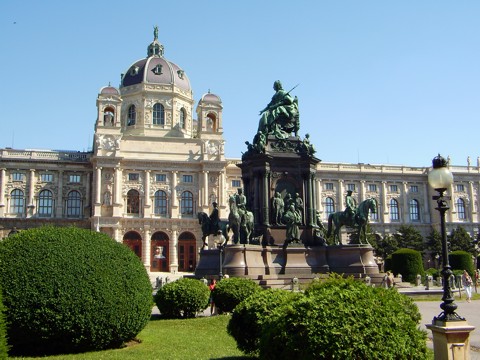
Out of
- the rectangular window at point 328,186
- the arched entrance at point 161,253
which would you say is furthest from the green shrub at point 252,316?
the rectangular window at point 328,186

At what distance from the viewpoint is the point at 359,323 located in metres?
6.65

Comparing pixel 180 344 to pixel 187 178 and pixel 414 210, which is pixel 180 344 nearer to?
pixel 187 178

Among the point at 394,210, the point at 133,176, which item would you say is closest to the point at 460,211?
the point at 394,210

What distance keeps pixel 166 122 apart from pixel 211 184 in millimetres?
12678

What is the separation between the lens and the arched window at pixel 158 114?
78.2 metres

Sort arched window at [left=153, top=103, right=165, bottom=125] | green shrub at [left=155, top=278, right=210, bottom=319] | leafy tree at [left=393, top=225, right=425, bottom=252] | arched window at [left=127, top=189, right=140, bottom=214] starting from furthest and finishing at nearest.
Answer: arched window at [left=153, top=103, right=165, bottom=125] < leafy tree at [left=393, top=225, right=425, bottom=252] < arched window at [left=127, top=189, right=140, bottom=214] < green shrub at [left=155, top=278, right=210, bottom=319]

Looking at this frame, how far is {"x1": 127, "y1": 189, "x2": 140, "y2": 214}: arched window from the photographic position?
71438mm

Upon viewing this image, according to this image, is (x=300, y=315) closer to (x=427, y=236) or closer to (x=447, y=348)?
(x=447, y=348)

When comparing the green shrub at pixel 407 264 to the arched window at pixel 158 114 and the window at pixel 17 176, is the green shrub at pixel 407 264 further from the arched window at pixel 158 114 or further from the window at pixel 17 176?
the window at pixel 17 176

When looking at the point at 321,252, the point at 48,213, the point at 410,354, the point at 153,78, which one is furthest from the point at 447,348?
the point at 153,78

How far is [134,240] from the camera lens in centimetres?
7000

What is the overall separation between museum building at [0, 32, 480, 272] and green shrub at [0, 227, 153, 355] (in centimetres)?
5424

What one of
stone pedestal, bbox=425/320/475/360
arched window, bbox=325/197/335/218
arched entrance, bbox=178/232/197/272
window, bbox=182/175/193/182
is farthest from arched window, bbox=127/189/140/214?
stone pedestal, bbox=425/320/475/360

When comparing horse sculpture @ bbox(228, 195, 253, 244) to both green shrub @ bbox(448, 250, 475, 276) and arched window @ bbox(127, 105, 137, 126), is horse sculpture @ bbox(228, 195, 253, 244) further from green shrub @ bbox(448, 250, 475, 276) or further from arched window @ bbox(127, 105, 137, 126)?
arched window @ bbox(127, 105, 137, 126)
